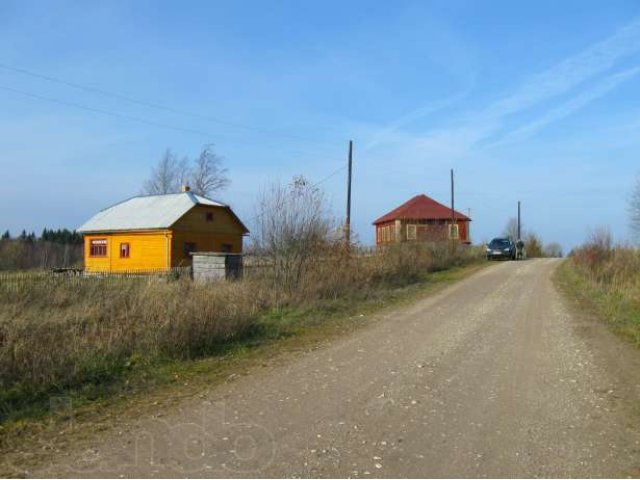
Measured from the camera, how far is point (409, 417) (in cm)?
540

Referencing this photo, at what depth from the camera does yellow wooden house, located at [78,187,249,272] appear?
3719 cm

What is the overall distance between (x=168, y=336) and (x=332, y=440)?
4502 millimetres

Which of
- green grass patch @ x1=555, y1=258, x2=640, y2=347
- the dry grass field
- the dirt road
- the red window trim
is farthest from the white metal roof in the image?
the dirt road

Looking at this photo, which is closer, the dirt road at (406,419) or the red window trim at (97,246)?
the dirt road at (406,419)

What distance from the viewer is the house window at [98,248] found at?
134 ft

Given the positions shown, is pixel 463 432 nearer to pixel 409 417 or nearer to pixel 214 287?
pixel 409 417

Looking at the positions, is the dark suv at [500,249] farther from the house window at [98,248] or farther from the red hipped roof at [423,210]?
the house window at [98,248]

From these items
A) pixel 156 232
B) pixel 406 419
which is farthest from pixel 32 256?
pixel 406 419

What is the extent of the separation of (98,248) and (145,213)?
181 inches

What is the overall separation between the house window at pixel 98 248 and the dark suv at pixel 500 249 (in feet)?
90.4

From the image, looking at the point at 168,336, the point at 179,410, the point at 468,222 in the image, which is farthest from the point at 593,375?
the point at 468,222

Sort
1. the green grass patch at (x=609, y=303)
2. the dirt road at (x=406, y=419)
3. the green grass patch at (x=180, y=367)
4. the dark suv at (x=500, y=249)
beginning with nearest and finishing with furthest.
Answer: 1. the dirt road at (x=406, y=419)
2. the green grass patch at (x=180, y=367)
3. the green grass patch at (x=609, y=303)
4. the dark suv at (x=500, y=249)

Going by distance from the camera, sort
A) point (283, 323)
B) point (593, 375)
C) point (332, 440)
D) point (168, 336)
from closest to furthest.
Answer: point (332, 440) < point (593, 375) < point (168, 336) < point (283, 323)

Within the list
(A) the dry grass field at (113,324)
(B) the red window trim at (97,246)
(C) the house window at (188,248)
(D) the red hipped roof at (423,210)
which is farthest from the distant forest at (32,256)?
(D) the red hipped roof at (423,210)
